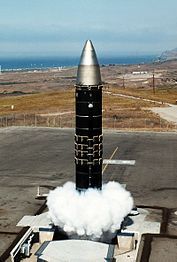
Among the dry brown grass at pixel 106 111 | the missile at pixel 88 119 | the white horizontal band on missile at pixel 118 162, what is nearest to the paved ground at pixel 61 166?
the white horizontal band on missile at pixel 118 162

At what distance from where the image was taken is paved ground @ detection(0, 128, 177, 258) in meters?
33.3

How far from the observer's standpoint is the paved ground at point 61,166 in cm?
3331

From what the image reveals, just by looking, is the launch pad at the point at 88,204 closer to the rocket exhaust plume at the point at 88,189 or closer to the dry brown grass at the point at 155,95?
the rocket exhaust plume at the point at 88,189

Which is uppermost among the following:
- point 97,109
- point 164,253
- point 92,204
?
point 97,109

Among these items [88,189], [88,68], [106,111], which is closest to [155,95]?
[106,111]

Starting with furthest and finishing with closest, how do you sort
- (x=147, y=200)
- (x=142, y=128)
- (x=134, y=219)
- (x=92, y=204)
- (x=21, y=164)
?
(x=142, y=128) → (x=21, y=164) → (x=147, y=200) → (x=134, y=219) → (x=92, y=204)

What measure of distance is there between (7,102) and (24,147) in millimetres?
52782

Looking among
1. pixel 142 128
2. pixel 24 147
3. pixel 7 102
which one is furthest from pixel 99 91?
pixel 7 102

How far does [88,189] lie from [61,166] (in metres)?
18.6

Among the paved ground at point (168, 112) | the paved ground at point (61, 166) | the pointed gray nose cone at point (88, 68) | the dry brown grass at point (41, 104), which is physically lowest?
the paved ground at point (61, 166)

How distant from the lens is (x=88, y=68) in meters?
25.3

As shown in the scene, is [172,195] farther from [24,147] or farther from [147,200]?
[24,147]

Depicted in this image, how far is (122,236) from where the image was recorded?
25172 mm

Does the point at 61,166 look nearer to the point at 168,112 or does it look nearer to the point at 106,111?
the point at 106,111
